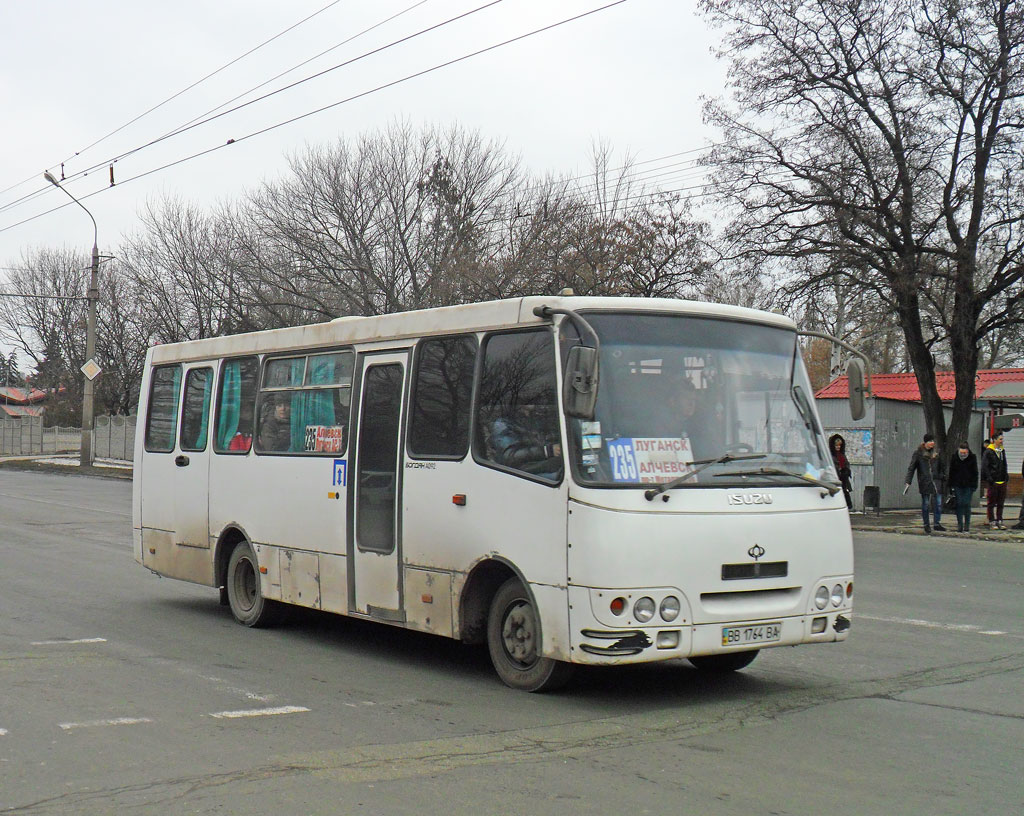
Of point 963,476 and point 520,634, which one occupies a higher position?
point 963,476

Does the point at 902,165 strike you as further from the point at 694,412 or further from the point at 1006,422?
the point at 694,412

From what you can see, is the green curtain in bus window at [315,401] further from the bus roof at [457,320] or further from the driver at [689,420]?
the driver at [689,420]

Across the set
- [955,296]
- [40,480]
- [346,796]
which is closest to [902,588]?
[346,796]

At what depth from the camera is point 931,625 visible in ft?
35.2

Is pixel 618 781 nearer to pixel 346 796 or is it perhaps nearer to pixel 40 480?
pixel 346 796

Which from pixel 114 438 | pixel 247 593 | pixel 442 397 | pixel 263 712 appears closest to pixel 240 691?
pixel 263 712

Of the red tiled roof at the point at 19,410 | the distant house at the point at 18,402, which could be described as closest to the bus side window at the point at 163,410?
the distant house at the point at 18,402

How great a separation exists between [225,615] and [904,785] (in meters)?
7.35

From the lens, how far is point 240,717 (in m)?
6.92

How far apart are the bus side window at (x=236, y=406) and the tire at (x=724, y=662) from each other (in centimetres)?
441

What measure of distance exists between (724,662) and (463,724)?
7.65 ft

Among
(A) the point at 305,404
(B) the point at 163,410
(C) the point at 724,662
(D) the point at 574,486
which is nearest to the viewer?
(D) the point at 574,486

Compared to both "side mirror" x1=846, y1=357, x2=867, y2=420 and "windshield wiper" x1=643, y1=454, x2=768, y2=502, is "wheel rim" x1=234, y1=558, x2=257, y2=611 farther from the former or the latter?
"side mirror" x1=846, y1=357, x2=867, y2=420

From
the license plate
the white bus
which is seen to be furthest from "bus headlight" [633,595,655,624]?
the license plate
